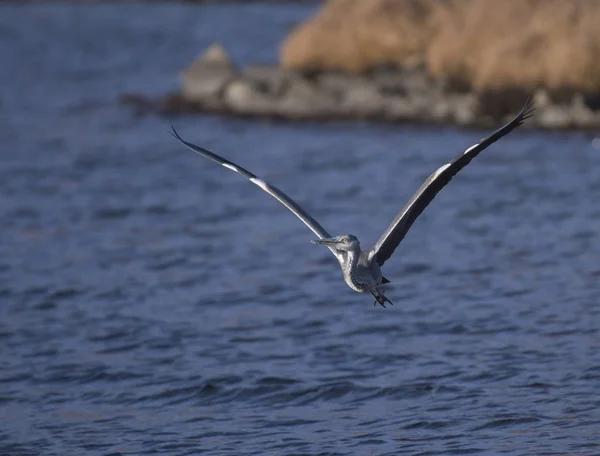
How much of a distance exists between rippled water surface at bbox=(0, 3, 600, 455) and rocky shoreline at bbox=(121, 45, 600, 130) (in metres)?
0.74

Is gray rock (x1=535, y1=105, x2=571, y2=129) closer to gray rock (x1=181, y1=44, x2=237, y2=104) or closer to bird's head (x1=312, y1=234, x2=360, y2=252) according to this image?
gray rock (x1=181, y1=44, x2=237, y2=104)

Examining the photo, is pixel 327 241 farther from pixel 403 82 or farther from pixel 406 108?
pixel 403 82

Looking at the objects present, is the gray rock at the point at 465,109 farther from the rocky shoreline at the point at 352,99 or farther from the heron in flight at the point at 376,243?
the heron in flight at the point at 376,243

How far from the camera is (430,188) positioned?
11.9m

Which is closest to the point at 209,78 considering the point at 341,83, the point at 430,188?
the point at 341,83

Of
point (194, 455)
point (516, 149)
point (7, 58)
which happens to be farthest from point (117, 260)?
point (7, 58)

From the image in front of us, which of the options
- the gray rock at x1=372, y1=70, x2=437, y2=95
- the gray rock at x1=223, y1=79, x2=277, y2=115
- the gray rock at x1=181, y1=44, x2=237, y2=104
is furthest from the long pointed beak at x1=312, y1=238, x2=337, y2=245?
the gray rock at x1=181, y1=44, x2=237, y2=104

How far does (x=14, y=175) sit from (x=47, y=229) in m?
6.61

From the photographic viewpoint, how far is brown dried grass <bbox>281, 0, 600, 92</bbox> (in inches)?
1216

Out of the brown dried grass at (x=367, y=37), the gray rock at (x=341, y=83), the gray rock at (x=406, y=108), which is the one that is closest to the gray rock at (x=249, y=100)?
the brown dried grass at (x=367, y=37)

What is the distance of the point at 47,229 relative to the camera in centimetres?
2494

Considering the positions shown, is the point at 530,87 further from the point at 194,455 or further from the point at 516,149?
the point at 194,455

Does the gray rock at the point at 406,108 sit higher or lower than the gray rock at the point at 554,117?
higher

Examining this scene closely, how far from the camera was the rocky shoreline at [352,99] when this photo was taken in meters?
31.5
